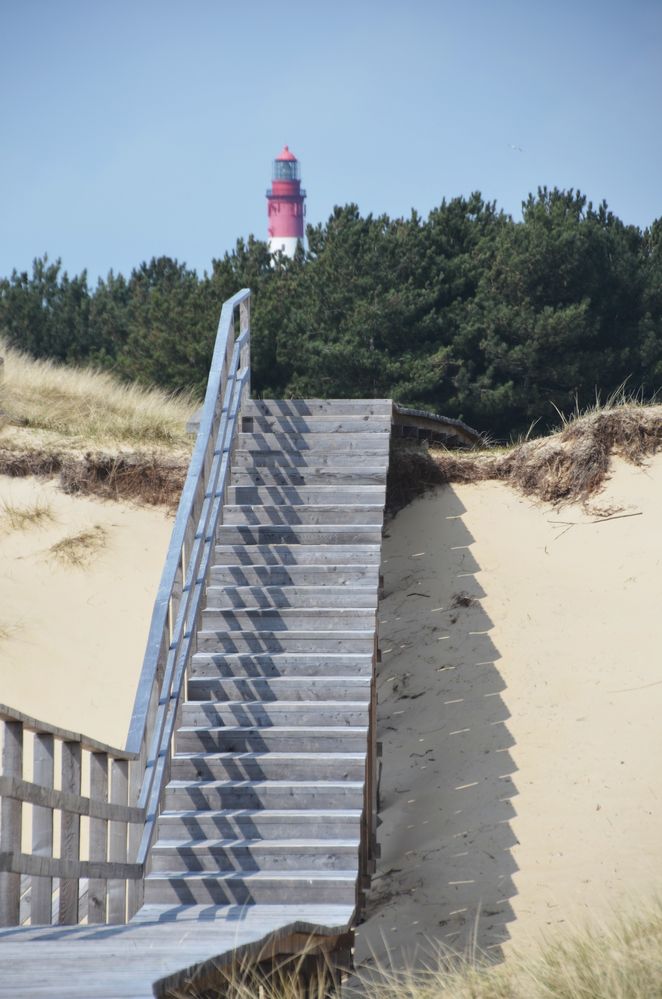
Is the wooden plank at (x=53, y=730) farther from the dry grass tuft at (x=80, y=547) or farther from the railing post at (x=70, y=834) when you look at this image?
the dry grass tuft at (x=80, y=547)

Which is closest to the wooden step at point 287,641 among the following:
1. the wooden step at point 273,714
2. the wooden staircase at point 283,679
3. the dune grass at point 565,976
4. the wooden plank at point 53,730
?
the wooden staircase at point 283,679

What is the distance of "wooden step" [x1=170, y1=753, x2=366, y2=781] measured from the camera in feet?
24.3

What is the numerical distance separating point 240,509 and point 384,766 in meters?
2.25

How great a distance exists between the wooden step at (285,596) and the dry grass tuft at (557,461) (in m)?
3.56

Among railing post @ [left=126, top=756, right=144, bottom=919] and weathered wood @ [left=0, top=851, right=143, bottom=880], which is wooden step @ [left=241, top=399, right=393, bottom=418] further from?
weathered wood @ [left=0, top=851, right=143, bottom=880]

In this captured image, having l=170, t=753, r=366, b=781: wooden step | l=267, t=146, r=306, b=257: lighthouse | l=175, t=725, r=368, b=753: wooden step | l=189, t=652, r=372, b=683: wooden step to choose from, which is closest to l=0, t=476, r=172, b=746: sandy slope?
l=189, t=652, r=372, b=683: wooden step

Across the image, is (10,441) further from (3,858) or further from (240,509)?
(3,858)

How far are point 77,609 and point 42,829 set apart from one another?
21.9 feet

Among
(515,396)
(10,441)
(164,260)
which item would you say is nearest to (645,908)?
(10,441)

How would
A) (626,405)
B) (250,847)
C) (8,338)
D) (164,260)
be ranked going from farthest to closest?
(164,260)
(8,338)
(626,405)
(250,847)

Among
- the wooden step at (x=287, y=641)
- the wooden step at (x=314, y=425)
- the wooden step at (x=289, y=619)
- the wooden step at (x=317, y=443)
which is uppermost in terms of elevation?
the wooden step at (x=314, y=425)

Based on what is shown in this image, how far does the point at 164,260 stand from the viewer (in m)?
33.5

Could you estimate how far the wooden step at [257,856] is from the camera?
6.91 m

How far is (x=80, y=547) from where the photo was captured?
12.3 meters
